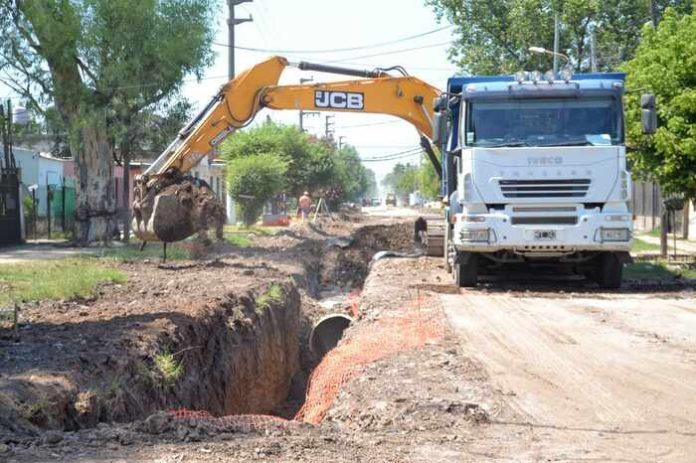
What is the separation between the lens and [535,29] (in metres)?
41.1

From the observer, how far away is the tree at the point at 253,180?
4216 cm

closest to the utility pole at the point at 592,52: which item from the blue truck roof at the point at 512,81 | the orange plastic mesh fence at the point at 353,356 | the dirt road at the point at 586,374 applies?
the blue truck roof at the point at 512,81

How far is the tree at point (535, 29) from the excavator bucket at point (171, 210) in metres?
23.5

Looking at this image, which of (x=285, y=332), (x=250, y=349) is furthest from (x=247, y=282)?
(x=250, y=349)

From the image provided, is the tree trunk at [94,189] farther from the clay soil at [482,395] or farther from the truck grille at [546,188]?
the truck grille at [546,188]

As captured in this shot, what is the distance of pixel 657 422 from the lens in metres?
7.39

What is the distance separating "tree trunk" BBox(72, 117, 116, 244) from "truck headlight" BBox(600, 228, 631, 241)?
1596 cm

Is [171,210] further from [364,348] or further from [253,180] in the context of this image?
[253,180]

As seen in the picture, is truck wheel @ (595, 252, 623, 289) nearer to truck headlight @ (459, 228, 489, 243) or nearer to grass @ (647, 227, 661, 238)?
truck headlight @ (459, 228, 489, 243)

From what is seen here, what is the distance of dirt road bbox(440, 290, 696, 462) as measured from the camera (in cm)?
682

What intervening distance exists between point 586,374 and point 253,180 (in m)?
33.8

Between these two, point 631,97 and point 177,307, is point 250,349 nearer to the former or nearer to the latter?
point 177,307

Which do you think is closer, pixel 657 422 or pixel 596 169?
pixel 657 422

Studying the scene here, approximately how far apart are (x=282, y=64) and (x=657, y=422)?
16.4m
